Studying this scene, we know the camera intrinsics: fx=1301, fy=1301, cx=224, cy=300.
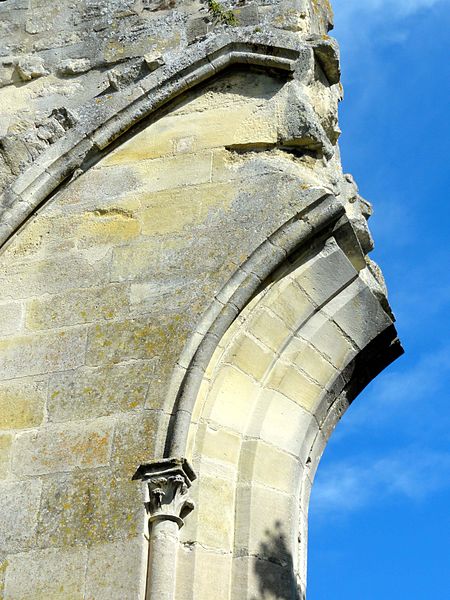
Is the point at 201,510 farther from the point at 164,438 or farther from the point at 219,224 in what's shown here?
the point at 219,224

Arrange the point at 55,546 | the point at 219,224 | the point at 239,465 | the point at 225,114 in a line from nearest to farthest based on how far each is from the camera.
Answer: the point at 55,546, the point at 239,465, the point at 219,224, the point at 225,114

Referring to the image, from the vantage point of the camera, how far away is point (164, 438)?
6.11 metres

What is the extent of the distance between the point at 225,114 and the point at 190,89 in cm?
29

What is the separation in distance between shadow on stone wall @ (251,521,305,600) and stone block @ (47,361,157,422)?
Result: 901 millimetres

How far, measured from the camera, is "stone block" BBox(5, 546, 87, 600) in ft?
19.0

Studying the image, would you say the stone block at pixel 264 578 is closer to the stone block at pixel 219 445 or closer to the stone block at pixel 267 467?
the stone block at pixel 267 467

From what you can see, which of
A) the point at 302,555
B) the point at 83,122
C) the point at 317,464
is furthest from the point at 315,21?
the point at 302,555

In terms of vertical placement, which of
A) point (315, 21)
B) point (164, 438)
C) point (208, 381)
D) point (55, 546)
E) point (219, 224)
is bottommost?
point (55, 546)

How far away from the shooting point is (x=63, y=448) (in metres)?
6.25

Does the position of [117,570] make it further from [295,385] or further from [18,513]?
[295,385]

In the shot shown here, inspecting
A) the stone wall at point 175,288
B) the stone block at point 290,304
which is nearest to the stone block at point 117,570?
the stone wall at point 175,288

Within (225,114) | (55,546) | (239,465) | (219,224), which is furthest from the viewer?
(225,114)

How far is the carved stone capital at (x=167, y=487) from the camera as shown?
19.4ft

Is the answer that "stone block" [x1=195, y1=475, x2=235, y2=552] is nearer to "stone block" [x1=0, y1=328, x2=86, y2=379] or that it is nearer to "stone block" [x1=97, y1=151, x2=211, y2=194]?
"stone block" [x1=0, y1=328, x2=86, y2=379]
